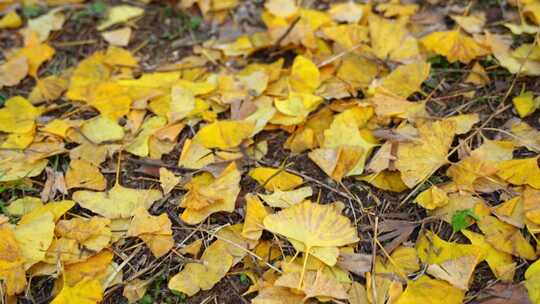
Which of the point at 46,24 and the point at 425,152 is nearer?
the point at 425,152

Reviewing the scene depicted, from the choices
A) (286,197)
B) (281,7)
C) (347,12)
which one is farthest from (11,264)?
(347,12)

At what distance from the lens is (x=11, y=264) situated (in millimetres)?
1380

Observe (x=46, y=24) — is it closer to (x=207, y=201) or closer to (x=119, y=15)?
(x=119, y=15)

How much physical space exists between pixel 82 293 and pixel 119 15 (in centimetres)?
107

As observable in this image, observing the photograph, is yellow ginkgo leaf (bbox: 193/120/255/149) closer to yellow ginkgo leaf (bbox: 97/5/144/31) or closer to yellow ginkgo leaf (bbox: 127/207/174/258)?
yellow ginkgo leaf (bbox: 127/207/174/258)

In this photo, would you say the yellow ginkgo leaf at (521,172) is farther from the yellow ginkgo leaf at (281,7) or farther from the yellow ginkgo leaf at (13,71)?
the yellow ginkgo leaf at (13,71)

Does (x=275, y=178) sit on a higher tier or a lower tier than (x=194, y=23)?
lower

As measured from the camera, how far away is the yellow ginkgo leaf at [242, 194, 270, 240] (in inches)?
55.8

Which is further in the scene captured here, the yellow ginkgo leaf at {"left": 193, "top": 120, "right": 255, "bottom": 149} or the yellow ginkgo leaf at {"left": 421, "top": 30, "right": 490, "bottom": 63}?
the yellow ginkgo leaf at {"left": 421, "top": 30, "right": 490, "bottom": 63}

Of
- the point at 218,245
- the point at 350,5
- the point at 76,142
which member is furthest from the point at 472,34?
the point at 76,142

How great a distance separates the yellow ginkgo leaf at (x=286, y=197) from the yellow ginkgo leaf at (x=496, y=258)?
1.19 feet

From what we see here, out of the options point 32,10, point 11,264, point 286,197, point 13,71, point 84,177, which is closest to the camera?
point 11,264


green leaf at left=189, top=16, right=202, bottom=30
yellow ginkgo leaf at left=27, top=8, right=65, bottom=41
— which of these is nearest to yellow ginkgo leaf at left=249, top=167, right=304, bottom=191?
green leaf at left=189, top=16, right=202, bottom=30

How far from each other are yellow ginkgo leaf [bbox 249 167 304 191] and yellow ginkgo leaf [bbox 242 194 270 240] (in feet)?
0.33
